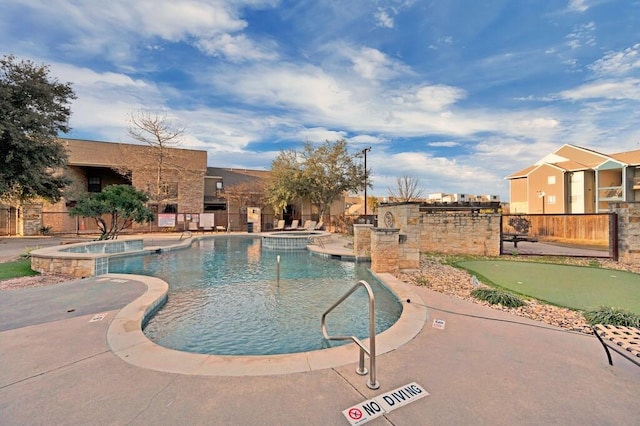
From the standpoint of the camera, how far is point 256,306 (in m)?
5.58

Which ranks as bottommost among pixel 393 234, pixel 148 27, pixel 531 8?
pixel 393 234

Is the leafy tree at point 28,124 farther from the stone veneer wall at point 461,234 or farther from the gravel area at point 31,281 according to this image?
the stone veneer wall at point 461,234

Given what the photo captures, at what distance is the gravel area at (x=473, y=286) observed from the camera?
13.7ft

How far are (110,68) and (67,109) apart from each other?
19.2 feet

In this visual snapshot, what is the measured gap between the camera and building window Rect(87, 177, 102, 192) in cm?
2403

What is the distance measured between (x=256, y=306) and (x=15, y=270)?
7159 millimetres

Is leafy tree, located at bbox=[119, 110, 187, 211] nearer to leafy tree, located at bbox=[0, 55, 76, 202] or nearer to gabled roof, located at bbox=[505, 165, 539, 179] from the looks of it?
leafy tree, located at bbox=[0, 55, 76, 202]

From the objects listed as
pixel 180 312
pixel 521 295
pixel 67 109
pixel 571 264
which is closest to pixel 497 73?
pixel 571 264

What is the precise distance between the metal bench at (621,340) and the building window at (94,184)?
99.3 feet

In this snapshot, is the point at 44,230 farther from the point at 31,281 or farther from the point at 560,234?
the point at 560,234

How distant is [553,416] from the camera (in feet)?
6.97

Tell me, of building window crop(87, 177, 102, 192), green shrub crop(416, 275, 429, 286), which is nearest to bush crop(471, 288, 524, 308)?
green shrub crop(416, 275, 429, 286)

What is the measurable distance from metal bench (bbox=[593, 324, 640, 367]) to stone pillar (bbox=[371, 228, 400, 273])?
4652 mm

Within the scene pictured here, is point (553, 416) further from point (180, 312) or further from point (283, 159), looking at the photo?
point (283, 159)
